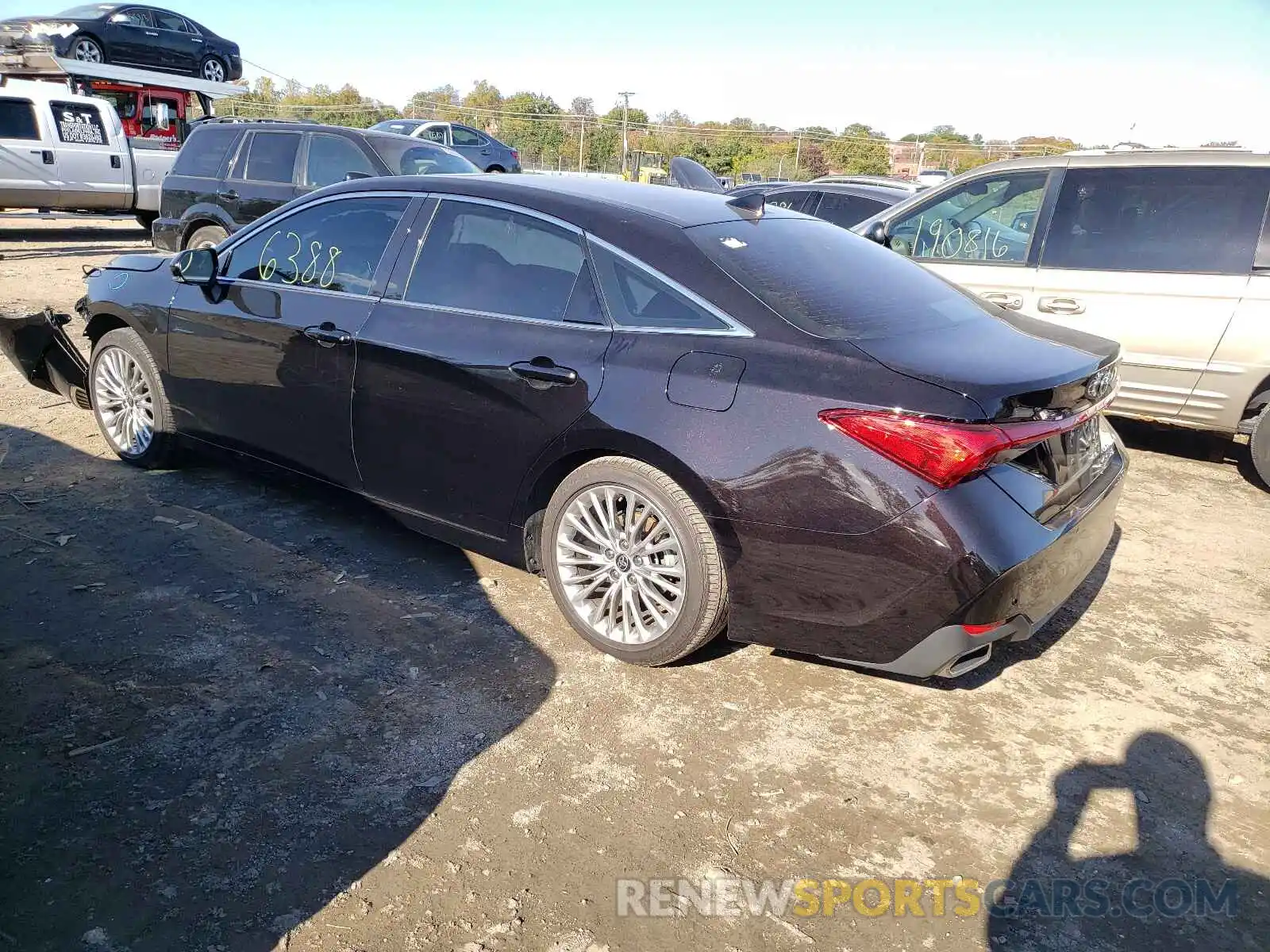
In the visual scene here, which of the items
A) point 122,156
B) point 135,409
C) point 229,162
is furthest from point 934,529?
point 122,156

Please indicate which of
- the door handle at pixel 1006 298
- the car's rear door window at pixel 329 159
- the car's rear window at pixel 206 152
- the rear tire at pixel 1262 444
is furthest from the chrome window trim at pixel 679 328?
the car's rear window at pixel 206 152

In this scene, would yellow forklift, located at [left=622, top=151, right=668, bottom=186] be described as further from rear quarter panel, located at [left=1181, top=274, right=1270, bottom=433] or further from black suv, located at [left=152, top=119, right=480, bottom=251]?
rear quarter panel, located at [left=1181, top=274, right=1270, bottom=433]

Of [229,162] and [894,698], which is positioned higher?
[229,162]

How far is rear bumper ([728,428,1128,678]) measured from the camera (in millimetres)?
2697

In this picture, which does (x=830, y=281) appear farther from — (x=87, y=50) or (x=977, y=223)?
(x=87, y=50)

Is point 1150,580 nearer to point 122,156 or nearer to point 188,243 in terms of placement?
point 188,243

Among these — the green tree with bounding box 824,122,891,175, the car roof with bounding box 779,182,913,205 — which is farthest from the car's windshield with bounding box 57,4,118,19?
the green tree with bounding box 824,122,891,175

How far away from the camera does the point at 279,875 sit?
7.63ft

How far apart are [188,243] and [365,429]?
7580mm

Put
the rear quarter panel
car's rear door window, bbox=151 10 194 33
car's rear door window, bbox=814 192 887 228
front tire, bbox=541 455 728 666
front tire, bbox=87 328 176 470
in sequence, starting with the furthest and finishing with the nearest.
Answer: car's rear door window, bbox=151 10 194 33
car's rear door window, bbox=814 192 887 228
the rear quarter panel
front tire, bbox=87 328 176 470
front tire, bbox=541 455 728 666

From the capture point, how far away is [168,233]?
10.1 metres

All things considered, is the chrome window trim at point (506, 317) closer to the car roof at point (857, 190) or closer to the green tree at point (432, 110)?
the car roof at point (857, 190)

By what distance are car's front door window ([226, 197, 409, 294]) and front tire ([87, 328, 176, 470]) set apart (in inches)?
30.6

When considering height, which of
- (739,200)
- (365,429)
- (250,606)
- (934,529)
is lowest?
(250,606)
